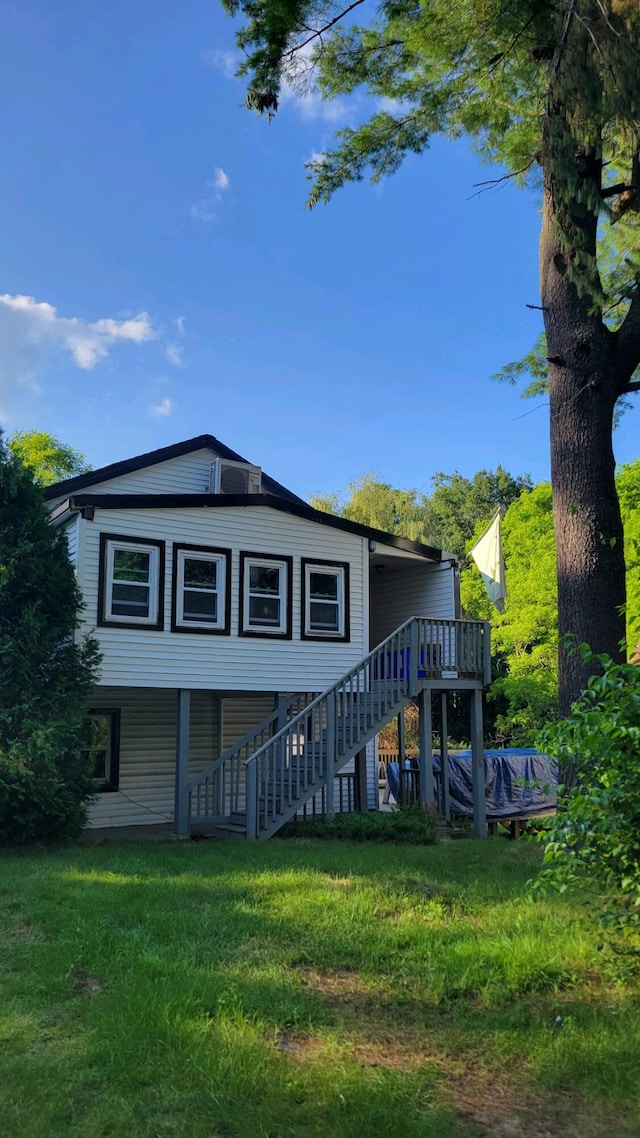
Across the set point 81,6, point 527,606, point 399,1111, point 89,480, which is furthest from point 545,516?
point 399,1111

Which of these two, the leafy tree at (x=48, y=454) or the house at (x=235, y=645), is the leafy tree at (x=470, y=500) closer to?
the leafy tree at (x=48, y=454)

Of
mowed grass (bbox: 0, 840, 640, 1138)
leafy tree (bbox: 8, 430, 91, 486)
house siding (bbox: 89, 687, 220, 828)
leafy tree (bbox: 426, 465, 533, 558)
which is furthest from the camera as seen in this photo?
leafy tree (bbox: 426, 465, 533, 558)

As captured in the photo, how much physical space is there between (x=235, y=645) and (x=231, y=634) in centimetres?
20

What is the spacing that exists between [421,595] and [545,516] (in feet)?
35.6

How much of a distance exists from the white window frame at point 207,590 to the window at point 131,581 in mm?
279

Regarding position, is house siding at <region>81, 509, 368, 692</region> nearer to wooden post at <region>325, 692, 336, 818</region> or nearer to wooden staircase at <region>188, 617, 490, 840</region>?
wooden staircase at <region>188, 617, 490, 840</region>

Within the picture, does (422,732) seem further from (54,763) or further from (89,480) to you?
(89,480)

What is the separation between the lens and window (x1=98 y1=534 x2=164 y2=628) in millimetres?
12102

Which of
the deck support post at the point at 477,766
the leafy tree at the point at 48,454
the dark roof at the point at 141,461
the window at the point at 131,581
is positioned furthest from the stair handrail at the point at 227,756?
the leafy tree at the point at 48,454

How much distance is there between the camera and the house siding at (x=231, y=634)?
12.1 meters

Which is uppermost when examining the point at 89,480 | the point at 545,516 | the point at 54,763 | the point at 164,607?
the point at 545,516

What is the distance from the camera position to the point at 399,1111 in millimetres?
3264

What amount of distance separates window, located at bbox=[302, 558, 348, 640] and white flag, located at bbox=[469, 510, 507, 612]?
3001 millimetres

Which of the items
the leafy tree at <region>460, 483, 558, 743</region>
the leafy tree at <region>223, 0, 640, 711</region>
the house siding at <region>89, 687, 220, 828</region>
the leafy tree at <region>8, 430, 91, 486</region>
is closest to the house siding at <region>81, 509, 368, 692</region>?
the house siding at <region>89, 687, 220, 828</region>
